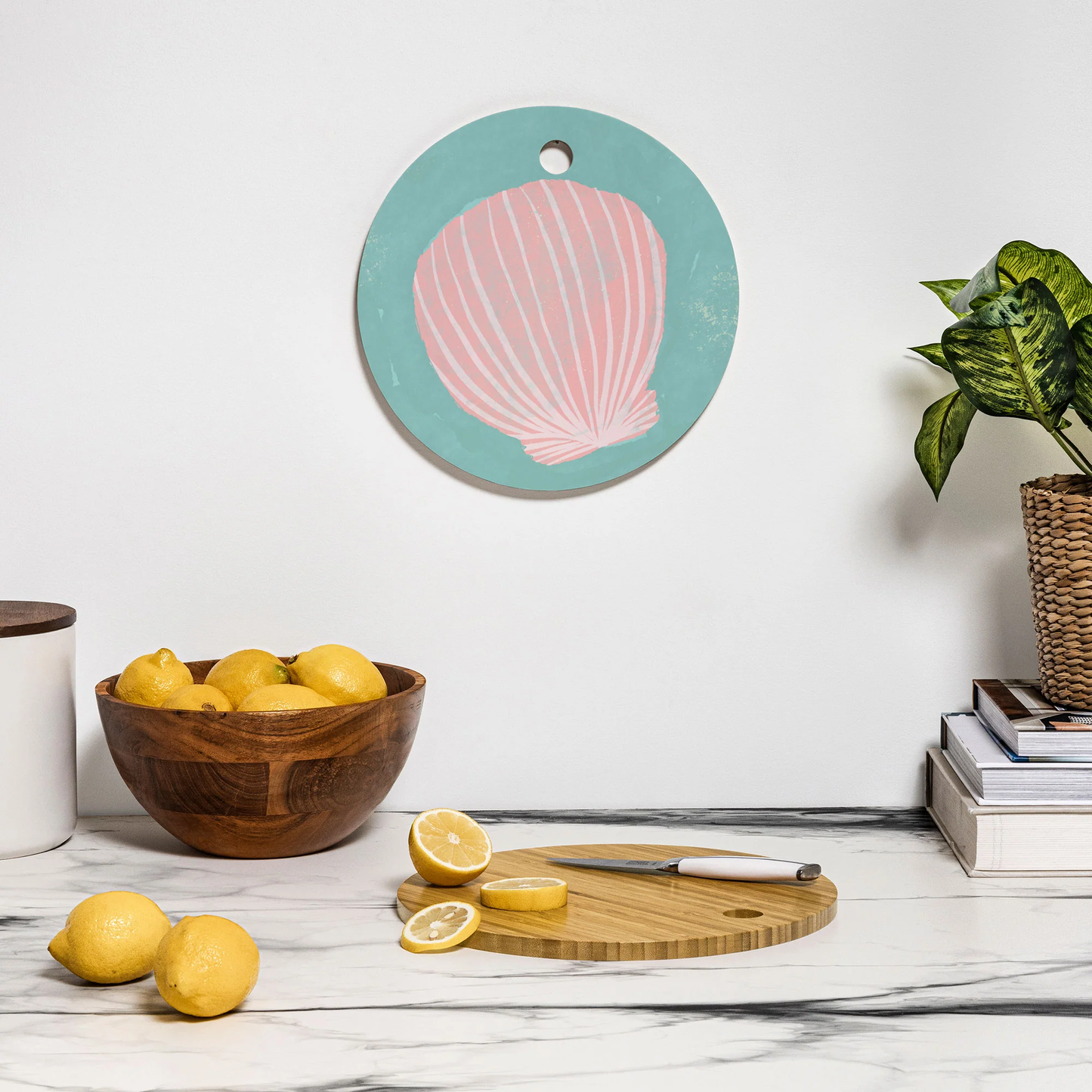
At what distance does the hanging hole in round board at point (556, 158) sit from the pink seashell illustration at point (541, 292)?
0.8 inches

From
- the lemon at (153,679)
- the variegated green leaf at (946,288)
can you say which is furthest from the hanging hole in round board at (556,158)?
the lemon at (153,679)

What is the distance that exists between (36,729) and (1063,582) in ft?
3.11

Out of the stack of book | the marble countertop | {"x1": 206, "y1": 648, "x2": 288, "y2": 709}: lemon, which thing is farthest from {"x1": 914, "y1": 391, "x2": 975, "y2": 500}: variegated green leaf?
{"x1": 206, "y1": 648, "x2": 288, "y2": 709}: lemon

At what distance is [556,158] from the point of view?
1154 mm

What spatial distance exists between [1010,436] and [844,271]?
0.81 ft

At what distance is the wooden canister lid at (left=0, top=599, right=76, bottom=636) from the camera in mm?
1001

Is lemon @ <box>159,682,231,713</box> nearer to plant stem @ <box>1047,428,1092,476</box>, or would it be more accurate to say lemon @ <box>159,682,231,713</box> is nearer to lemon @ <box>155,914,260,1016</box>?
lemon @ <box>155,914,260,1016</box>

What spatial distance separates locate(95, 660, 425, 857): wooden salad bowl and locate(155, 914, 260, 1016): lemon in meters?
0.24

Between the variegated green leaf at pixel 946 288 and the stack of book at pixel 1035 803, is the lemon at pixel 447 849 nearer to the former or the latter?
the stack of book at pixel 1035 803

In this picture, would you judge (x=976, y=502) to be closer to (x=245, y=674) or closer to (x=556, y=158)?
(x=556, y=158)

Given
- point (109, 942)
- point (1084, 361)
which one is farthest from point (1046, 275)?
point (109, 942)

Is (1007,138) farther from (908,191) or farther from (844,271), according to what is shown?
(844,271)

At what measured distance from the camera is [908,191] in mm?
1149

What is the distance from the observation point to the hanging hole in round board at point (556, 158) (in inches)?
45.4
